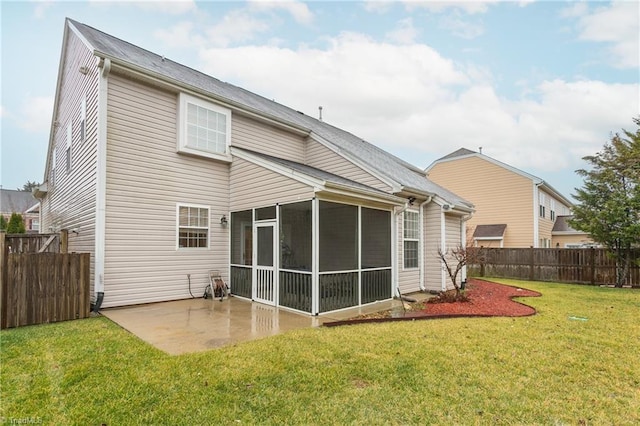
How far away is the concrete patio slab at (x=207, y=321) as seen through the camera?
5.23 metres

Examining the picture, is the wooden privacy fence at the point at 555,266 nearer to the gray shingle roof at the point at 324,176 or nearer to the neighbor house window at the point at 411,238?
the neighbor house window at the point at 411,238

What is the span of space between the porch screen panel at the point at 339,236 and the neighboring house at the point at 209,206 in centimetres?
3

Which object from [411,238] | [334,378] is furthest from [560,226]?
[334,378]

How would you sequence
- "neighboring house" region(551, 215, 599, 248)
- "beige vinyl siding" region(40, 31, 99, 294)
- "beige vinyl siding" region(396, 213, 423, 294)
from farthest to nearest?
"neighboring house" region(551, 215, 599, 248)
"beige vinyl siding" region(396, 213, 423, 294)
"beige vinyl siding" region(40, 31, 99, 294)

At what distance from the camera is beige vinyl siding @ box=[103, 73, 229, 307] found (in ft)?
25.5

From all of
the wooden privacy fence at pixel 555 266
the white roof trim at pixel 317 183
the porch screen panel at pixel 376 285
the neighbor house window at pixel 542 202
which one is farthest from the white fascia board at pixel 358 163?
the neighbor house window at pixel 542 202

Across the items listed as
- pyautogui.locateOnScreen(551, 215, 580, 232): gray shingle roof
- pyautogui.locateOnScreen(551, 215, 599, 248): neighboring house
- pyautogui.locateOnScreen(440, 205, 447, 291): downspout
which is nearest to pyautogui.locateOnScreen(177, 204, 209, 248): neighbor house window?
pyautogui.locateOnScreen(440, 205, 447, 291): downspout

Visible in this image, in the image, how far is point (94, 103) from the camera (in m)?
8.09

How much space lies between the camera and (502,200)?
21.1 meters

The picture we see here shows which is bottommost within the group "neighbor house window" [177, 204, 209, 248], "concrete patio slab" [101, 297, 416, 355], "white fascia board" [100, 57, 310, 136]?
"concrete patio slab" [101, 297, 416, 355]

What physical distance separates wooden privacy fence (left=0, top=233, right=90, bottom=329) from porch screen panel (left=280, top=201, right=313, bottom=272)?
4.06 metres

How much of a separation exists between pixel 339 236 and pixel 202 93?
5390 millimetres

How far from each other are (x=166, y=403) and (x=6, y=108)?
55.5ft

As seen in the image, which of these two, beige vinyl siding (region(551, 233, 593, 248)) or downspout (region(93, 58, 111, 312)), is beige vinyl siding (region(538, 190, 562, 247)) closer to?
beige vinyl siding (region(551, 233, 593, 248))
